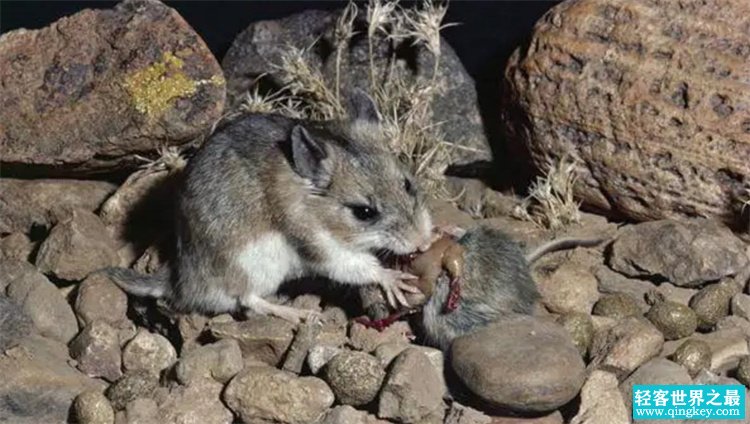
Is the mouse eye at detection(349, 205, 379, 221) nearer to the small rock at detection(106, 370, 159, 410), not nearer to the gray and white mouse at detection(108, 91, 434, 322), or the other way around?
the gray and white mouse at detection(108, 91, 434, 322)

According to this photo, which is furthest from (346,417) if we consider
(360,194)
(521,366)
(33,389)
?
(33,389)

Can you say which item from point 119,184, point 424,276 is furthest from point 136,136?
point 424,276

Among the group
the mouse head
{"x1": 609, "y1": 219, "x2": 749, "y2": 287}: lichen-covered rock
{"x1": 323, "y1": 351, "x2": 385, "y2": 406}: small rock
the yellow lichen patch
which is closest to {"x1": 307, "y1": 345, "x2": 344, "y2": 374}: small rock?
{"x1": 323, "y1": 351, "x2": 385, "y2": 406}: small rock

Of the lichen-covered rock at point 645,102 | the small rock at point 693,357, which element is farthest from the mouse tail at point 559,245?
the small rock at point 693,357

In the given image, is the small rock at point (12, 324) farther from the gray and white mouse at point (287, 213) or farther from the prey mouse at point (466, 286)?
the prey mouse at point (466, 286)

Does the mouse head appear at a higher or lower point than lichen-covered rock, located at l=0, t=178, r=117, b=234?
higher

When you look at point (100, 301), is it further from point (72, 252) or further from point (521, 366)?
point (521, 366)
